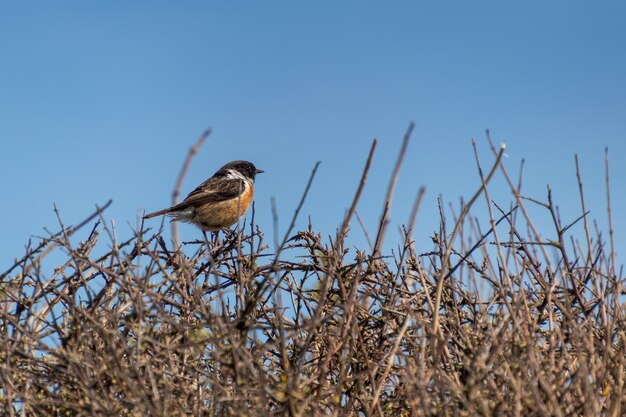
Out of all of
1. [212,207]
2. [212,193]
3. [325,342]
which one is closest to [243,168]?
[212,193]

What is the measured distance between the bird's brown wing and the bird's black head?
40 centimetres

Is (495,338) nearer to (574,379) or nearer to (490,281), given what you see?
(574,379)

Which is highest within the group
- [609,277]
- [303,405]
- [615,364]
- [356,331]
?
[609,277]

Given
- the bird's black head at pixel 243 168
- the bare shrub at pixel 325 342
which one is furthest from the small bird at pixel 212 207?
the bare shrub at pixel 325 342

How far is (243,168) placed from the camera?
10.7m

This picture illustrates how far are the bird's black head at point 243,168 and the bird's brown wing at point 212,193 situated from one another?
1.31 ft

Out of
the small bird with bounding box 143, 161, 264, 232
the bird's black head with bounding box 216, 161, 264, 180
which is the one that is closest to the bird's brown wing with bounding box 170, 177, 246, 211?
the small bird with bounding box 143, 161, 264, 232

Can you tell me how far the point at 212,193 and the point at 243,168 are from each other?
106 centimetres

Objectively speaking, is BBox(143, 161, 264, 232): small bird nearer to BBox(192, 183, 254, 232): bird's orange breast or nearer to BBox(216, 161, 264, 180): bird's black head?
BBox(192, 183, 254, 232): bird's orange breast

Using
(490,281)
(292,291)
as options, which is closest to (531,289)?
(490,281)

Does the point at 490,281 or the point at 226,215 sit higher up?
the point at 226,215

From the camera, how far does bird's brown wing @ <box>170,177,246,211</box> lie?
956cm

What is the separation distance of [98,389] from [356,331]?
1256 mm

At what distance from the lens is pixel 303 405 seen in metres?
3.21
